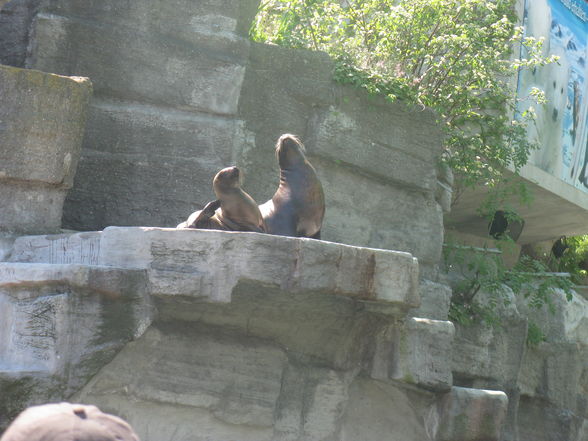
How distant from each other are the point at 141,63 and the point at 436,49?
1.90 meters

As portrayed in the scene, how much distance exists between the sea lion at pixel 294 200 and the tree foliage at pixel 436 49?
1.31 meters

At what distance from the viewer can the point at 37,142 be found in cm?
423

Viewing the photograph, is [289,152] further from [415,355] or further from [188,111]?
[415,355]

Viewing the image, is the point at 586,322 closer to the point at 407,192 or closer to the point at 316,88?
the point at 407,192

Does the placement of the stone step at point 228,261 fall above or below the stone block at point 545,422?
above

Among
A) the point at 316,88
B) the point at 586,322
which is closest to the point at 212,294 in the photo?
the point at 316,88

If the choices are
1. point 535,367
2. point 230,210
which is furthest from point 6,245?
point 535,367

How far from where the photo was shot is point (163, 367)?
3.97 metres

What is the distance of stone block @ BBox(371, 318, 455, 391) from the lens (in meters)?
4.31

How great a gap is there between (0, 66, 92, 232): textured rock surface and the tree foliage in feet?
5.37

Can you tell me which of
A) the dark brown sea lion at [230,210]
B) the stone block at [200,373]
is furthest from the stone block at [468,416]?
the dark brown sea lion at [230,210]

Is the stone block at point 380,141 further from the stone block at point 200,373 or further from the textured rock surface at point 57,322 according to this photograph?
the textured rock surface at point 57,322

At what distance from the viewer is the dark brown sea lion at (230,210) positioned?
4027mm

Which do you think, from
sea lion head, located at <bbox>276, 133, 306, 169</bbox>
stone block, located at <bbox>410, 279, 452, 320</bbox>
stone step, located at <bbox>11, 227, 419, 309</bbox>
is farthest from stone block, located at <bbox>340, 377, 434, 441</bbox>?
sea lion head, located at <bbox>276, 133, 306, 169</bbox>
